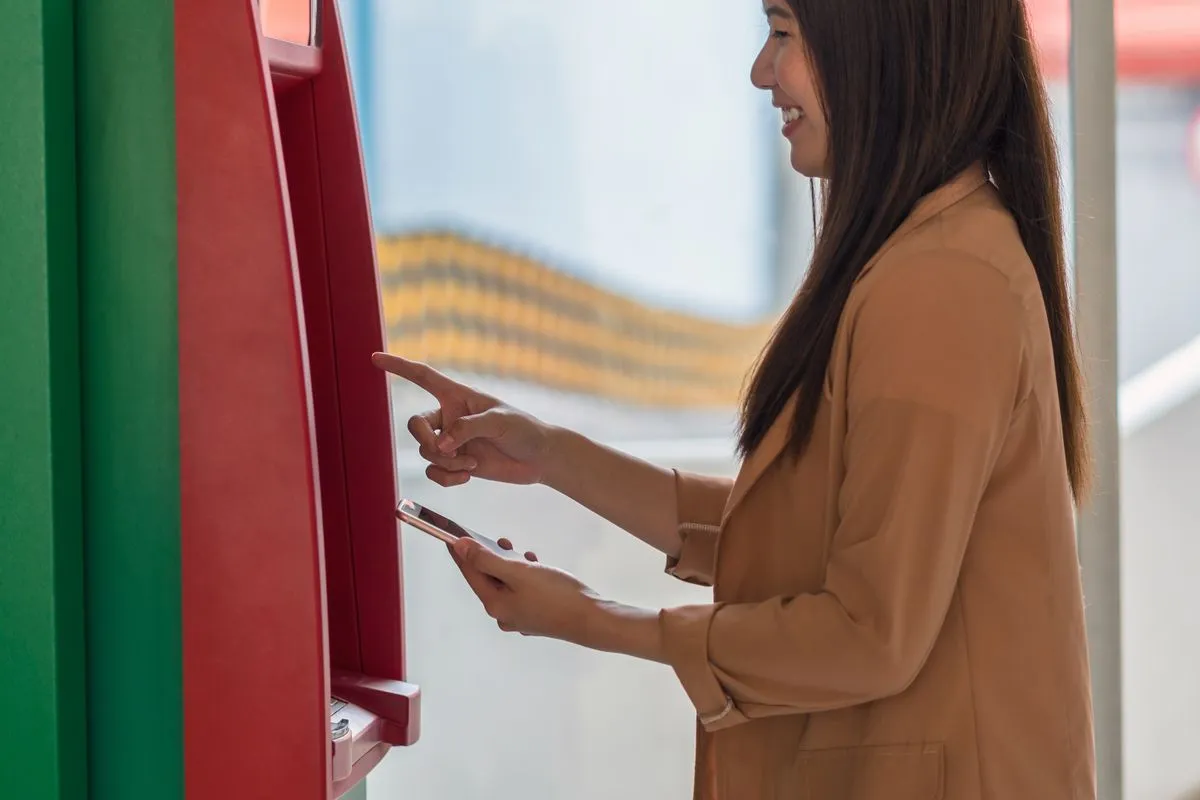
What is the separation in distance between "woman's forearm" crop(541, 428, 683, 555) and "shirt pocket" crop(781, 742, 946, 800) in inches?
15.6

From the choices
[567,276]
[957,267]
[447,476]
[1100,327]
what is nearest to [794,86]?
[957,267]

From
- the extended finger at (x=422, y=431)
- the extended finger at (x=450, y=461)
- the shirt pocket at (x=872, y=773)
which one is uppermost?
the extended finger at (x=422, y=431)

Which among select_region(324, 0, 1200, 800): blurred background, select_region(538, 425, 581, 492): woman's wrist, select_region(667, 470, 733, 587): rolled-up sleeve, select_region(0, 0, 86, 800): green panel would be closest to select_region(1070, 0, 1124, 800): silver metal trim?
select_region(324, 0, 1200, 800): blurred background

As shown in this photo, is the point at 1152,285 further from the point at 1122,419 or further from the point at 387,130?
the point at 387,130

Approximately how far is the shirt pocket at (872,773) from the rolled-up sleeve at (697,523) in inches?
13.4

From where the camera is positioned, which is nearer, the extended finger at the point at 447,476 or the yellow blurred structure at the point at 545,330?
the extended finger at the point at 447,476

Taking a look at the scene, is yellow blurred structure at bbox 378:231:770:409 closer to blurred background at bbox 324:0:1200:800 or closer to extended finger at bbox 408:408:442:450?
blurred background at bbox 324:0:1200:800

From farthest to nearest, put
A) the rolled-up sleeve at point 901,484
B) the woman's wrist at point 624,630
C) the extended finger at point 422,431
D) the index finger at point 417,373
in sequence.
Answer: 1. the extended finger at point 422,431
2. the index finger at point 417,373
3. the woman's wrist at point 624,630
4. the rolled-up sleeve at point 901,484

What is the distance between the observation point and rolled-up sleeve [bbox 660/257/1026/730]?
1051 millimetres

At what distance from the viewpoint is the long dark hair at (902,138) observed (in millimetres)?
1143

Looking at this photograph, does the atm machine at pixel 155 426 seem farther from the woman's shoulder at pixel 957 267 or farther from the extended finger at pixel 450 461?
the woman's shoulder at pixel 957 267

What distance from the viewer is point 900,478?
1052 millimetres

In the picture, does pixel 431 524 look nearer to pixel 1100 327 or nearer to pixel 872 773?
pixel 872 773

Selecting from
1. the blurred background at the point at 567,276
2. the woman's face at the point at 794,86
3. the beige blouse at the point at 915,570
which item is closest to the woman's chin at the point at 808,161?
the woman's face at the point at 794,86
